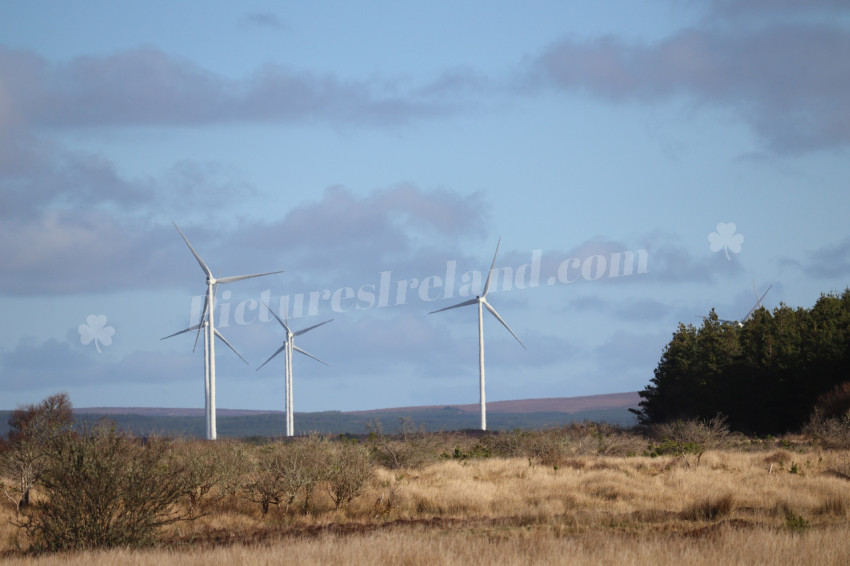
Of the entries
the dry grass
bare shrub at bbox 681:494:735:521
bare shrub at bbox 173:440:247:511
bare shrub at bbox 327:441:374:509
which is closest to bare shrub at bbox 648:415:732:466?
the dry grass

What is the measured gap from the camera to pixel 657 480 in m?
28.0

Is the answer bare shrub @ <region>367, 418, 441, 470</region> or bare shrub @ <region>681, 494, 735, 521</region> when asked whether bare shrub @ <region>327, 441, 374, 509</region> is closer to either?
bare shrub @ <region>367, 418, 441, 470</region>

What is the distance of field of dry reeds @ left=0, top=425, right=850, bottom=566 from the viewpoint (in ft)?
47.9

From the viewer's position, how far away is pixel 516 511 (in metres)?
23.3

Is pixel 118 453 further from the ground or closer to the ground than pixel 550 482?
further from the ground

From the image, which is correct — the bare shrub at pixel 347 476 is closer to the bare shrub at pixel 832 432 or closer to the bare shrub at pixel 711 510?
the bare shrub at pixel 711 510

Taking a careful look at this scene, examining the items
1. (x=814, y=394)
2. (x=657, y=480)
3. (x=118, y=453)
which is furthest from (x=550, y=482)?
(x=814, y=394)

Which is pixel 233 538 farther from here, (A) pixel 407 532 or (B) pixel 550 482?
(B) pixel 550 482

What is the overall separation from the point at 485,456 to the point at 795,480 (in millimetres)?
14370

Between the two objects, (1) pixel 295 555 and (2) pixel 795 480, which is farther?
(2) pixel 795 480

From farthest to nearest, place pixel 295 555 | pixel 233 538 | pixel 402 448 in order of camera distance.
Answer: pixel 402 448
pixel 233 538
pixel 295 555

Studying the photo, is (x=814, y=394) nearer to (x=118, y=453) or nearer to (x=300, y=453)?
(x=300, y=453)

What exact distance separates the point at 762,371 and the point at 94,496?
52360mm

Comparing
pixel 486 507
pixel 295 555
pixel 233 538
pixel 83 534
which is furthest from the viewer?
pixel 486 507
